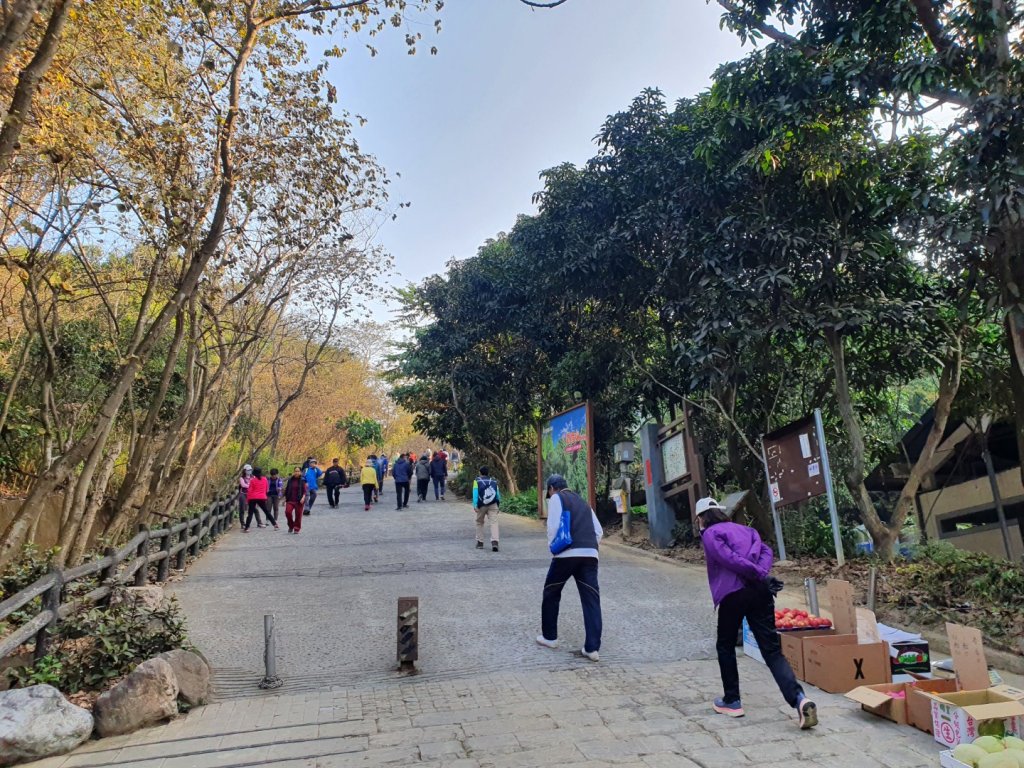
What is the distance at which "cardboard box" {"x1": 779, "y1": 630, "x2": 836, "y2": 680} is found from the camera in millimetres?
5887

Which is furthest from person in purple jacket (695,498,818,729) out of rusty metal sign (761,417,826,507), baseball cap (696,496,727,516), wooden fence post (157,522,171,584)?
wooden fence post (157,522,171,584)

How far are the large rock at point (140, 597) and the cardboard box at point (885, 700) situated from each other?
6406 mm

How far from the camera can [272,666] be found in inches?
242

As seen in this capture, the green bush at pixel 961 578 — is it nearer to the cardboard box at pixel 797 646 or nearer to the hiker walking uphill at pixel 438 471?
the cardboard box at pixel 797 646

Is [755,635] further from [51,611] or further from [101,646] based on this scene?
[51,611]

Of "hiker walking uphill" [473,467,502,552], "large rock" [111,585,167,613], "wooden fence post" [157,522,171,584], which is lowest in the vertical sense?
"large rock" [111,585,167,613]

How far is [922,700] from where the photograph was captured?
15.4 ft

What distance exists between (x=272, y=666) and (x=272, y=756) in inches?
65.3

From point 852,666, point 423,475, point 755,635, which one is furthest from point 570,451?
point 755,635

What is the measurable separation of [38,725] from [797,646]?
223 inches

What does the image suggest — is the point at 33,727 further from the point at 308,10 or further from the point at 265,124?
the point at 265,124

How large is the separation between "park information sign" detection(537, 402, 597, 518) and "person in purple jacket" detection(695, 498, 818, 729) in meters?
9.17

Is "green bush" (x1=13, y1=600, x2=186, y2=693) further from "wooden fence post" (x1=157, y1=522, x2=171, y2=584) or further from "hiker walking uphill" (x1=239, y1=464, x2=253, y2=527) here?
"hiker walking uphill" (x1=239, y1=464, x2=253, y2=527)

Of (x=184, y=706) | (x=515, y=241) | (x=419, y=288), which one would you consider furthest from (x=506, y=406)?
(x=184, y=706)
